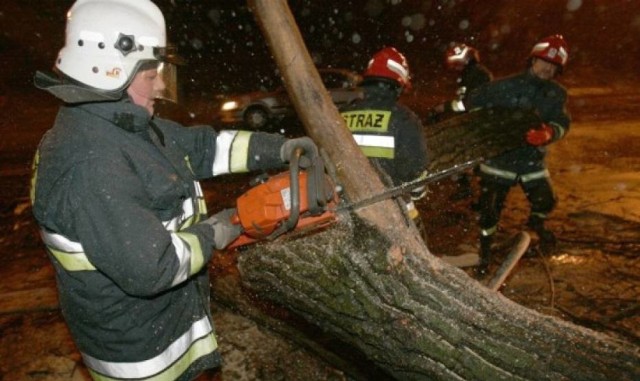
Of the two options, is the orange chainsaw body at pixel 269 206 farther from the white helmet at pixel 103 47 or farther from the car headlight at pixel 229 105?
the car headlight at pixel 229 105

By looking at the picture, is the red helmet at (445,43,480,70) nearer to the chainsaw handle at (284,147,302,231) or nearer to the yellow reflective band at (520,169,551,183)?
the yellow reflective band at (520,169,551,183)

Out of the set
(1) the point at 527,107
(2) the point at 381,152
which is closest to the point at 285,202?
(2) the point at 381,152

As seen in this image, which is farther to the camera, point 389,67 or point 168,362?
point 389,67

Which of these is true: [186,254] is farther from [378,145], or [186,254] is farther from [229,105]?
[229,105]

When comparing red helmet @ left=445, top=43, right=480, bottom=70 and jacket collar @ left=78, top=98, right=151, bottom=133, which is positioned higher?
red helmet @ left=445, top=43, right=480, bottom=70

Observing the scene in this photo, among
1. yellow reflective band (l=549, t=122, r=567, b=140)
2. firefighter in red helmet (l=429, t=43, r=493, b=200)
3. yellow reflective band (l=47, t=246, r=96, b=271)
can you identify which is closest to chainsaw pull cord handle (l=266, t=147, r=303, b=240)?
yellow reflective band (l=47, t=246, r=96, b=271)

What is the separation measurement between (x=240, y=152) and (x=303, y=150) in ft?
1.14

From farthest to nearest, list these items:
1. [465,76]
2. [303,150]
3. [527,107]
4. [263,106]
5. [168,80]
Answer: [263,106]
[465,76]
[527,107]
[303,150]
[168,80]

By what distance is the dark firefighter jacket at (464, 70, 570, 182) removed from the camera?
12.5 feet

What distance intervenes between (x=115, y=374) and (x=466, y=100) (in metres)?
3.73

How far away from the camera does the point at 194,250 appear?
164 centimetres

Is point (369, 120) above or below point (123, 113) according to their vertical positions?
below

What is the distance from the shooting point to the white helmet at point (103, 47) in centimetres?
151

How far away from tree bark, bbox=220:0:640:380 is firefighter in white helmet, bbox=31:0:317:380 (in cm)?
65
